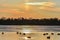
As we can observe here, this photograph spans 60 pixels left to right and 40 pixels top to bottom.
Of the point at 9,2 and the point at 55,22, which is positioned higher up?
the point at 9,2

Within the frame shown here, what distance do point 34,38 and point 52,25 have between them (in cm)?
390

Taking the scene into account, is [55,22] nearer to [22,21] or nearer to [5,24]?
[22,21]

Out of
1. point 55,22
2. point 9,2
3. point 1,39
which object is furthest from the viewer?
point 55,22

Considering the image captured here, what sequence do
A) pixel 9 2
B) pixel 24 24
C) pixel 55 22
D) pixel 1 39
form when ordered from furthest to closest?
pixel 24 24 → pixel 55 22 → pixel 9 2 → pixel 1 39

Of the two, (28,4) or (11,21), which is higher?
(28,4)

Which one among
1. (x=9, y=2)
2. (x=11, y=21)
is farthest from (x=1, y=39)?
(x=11, y=21)

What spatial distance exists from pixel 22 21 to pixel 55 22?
4.50ft

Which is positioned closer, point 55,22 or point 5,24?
point 55,22

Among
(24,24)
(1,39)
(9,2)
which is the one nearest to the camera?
(1,39)

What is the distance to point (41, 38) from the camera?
21.9ft

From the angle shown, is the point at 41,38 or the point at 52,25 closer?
the point at 41,38

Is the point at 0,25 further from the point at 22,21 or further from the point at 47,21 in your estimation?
the point at 47,21

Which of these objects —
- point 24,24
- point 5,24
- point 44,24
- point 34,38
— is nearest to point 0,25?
point 5,24

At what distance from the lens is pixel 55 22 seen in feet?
32.8
